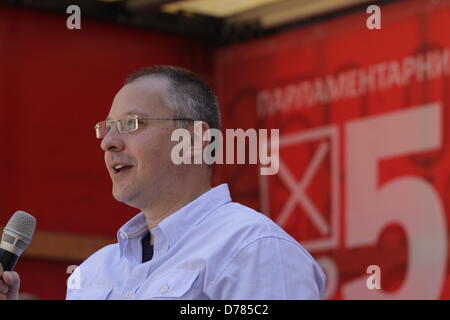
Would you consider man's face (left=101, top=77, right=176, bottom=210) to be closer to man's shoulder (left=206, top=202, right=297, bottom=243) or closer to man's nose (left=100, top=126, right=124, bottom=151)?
man's nose (left=100, top=126, right=124, bottom=151)

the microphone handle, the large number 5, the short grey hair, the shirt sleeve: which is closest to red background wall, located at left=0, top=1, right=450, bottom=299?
the large number 5

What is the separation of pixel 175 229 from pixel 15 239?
341 mm

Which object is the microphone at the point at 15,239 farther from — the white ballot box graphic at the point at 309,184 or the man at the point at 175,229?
the white ballot box graphic at the point at 309,184

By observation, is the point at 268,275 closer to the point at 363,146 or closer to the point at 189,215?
the point at 189,215

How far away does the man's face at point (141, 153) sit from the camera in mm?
2256

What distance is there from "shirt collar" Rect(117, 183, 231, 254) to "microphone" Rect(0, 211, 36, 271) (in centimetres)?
22

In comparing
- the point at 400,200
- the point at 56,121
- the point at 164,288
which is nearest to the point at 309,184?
the point at 400,200

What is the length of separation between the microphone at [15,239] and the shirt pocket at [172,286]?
0.27 m

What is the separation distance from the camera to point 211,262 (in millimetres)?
1981

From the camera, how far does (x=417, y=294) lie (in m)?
5.01

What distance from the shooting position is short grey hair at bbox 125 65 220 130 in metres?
2.36

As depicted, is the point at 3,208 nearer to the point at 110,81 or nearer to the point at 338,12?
the point at 110,81
